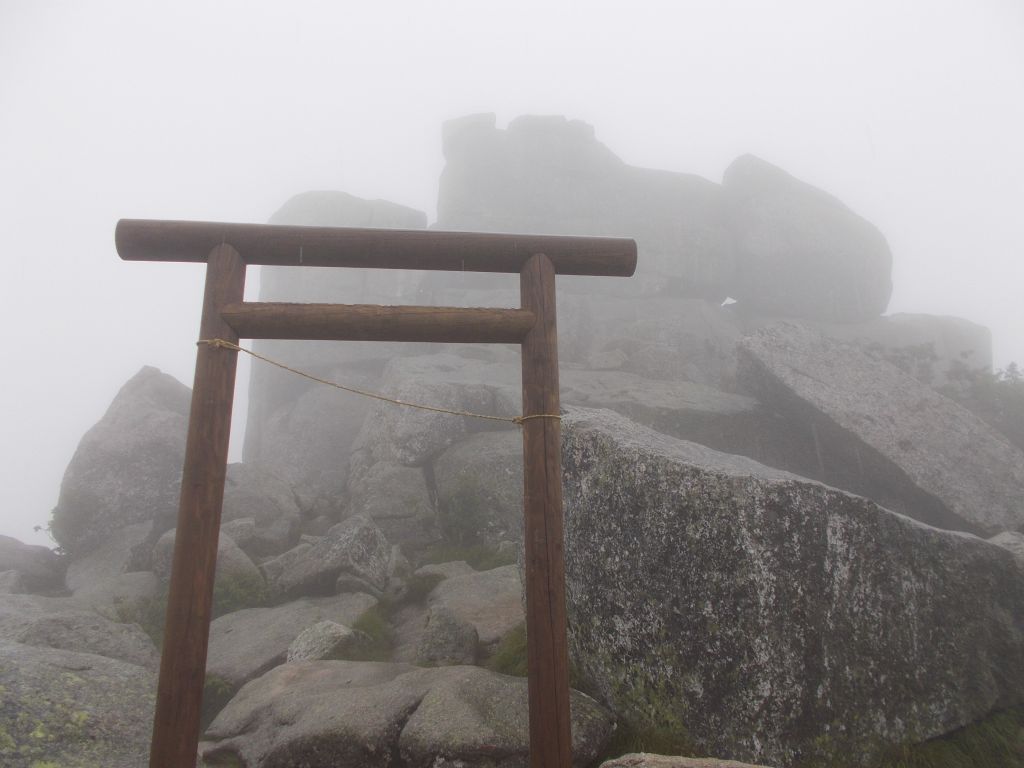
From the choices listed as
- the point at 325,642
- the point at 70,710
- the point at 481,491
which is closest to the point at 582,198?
the point at 481,491

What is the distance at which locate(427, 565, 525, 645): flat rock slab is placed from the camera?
9.98 meters

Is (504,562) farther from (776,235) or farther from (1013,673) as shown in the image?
(776,235)

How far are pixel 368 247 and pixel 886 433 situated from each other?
Result: 1324 cm

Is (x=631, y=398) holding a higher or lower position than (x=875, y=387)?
higher

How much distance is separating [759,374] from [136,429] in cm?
1872

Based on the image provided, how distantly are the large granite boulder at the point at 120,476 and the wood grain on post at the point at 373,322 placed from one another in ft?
49.9

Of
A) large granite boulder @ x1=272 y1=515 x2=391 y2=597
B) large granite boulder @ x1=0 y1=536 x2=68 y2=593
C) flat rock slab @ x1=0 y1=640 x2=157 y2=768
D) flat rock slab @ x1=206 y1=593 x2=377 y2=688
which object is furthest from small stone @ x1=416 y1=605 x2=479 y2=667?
large granite boulder @ x1=0 y1=536 x2=68 y2=593

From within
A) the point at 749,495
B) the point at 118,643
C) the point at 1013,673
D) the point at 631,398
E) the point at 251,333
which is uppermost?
the point at 631,398

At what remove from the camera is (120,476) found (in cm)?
1825

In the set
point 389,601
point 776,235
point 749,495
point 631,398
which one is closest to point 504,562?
point 389,601

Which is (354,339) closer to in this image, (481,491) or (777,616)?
(777,616)

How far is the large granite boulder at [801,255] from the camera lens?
118 ft

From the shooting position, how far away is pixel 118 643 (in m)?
9.72

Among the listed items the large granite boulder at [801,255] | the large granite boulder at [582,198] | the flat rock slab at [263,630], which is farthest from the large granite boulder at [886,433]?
the large granite boulder at [801,255]
